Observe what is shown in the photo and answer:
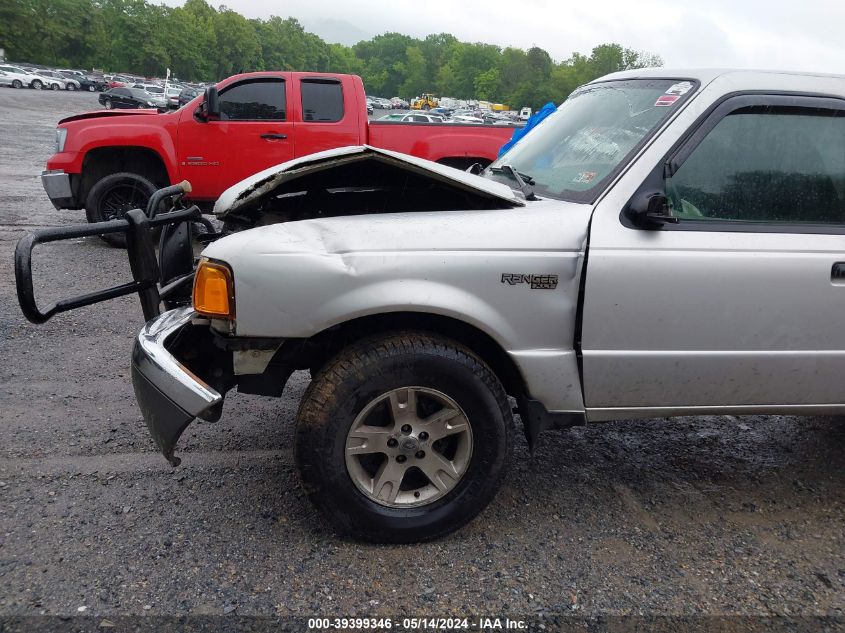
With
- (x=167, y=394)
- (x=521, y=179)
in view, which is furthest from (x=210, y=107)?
(x=167, y=394)

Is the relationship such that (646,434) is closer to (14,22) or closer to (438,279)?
(438,279)

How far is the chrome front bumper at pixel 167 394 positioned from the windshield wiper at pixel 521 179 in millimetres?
1592

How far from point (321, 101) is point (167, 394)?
684 cm

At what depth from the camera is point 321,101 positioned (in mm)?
8828

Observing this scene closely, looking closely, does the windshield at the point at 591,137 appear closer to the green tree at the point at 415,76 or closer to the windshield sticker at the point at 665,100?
the windshield sticker at the point at 665,100

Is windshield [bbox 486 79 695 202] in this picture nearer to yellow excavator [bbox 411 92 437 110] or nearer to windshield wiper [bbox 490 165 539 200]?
windshield wiper [bbox 490 165 539 200]

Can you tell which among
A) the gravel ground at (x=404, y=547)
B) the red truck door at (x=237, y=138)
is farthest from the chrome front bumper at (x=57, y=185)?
the gravel ground at (x=404, y=547)

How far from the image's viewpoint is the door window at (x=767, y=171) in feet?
9.75

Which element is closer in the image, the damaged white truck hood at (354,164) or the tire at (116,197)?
the damaged white truck hood at (354,164)

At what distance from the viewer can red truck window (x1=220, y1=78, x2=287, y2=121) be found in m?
8.60

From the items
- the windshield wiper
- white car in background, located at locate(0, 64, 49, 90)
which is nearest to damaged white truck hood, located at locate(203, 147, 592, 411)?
the windshield wiper

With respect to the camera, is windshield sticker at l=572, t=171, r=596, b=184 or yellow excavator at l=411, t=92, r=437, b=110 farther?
yellow excavator at l=411, t=92, r=437, b=110

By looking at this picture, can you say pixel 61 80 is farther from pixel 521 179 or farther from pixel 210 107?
pixel 521 179

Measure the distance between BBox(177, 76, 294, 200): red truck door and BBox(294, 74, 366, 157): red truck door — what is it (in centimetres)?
18
